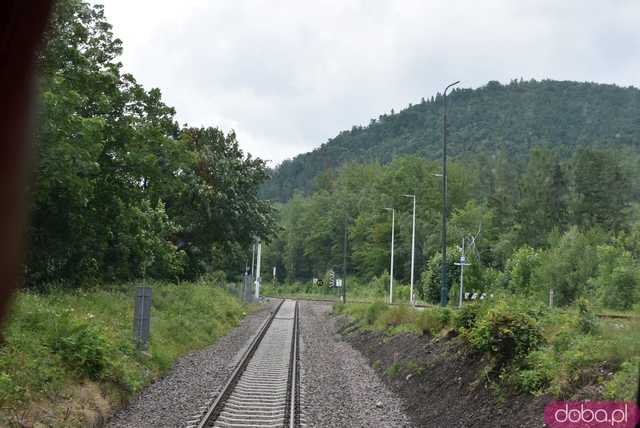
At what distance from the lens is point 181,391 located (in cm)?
1322

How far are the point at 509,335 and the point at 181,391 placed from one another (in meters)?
6.39

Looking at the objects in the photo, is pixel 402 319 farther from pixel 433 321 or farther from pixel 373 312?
pixel 373 312

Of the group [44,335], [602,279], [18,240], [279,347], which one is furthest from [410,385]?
[602,279]

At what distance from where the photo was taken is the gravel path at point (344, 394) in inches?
439

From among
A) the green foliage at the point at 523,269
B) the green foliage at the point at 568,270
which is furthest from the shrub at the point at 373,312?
the green foliage at the point at 523,269

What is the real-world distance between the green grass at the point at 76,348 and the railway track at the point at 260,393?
1.84m

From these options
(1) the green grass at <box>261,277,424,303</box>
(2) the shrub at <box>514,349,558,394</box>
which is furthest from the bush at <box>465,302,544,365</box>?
(1) the green grass at <box>261,277,424,303</box>

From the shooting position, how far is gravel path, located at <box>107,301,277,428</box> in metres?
→ 10.7

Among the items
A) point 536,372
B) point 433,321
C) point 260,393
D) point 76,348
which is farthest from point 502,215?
point 76,348

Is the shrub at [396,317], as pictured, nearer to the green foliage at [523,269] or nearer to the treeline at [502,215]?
the green foliage at [523,269]

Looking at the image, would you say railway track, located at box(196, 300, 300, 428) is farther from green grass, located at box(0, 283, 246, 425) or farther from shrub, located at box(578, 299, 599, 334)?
shrub, located at box(578, 299, 599, 334)

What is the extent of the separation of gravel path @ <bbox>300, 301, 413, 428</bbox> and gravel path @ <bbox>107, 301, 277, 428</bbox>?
1917 mm

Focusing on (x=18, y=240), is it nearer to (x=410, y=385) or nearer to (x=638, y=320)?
(x=638, y=320)

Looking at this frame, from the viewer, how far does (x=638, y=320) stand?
36.1ft
